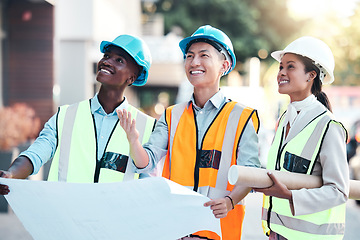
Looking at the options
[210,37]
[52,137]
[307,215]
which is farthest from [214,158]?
[52,137]

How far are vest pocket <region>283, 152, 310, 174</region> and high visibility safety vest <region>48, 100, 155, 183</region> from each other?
0.84 meters

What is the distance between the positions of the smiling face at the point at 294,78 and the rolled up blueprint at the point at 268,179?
0.55 meters

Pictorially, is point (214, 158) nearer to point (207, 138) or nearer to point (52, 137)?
point (207, 138)

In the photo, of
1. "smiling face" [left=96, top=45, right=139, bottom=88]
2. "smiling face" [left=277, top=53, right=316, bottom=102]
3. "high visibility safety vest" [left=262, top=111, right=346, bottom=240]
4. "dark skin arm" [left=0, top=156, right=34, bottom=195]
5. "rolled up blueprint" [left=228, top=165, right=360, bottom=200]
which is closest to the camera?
"rolled up blueprint" [left=228, top=165, right=360, bottom=200]

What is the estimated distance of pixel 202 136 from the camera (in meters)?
2.51

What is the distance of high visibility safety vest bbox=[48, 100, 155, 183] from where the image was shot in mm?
2576

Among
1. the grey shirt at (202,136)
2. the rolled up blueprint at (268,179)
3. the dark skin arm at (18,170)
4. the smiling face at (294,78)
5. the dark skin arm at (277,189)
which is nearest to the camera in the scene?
the rolled up blueprint at (268,179)

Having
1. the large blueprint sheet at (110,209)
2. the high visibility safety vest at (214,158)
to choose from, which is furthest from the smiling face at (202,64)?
the large blueprint sheet at (110,209)

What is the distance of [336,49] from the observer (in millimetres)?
27062

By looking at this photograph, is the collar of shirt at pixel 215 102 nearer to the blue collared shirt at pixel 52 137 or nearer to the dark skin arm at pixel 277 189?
the blue collared shirt at pixel 52 137

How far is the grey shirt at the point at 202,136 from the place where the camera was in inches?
93.6

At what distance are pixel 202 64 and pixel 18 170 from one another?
3.78 feet

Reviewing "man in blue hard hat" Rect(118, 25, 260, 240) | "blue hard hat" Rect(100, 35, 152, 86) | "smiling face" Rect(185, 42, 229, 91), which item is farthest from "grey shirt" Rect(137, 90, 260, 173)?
"blue hard hat" Rect(100, 35, 152, 86)

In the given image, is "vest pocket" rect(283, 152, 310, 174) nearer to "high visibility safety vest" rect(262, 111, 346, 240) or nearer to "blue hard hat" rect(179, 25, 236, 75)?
"high visibility safety vest" rect(262, 111, 346, 240)
